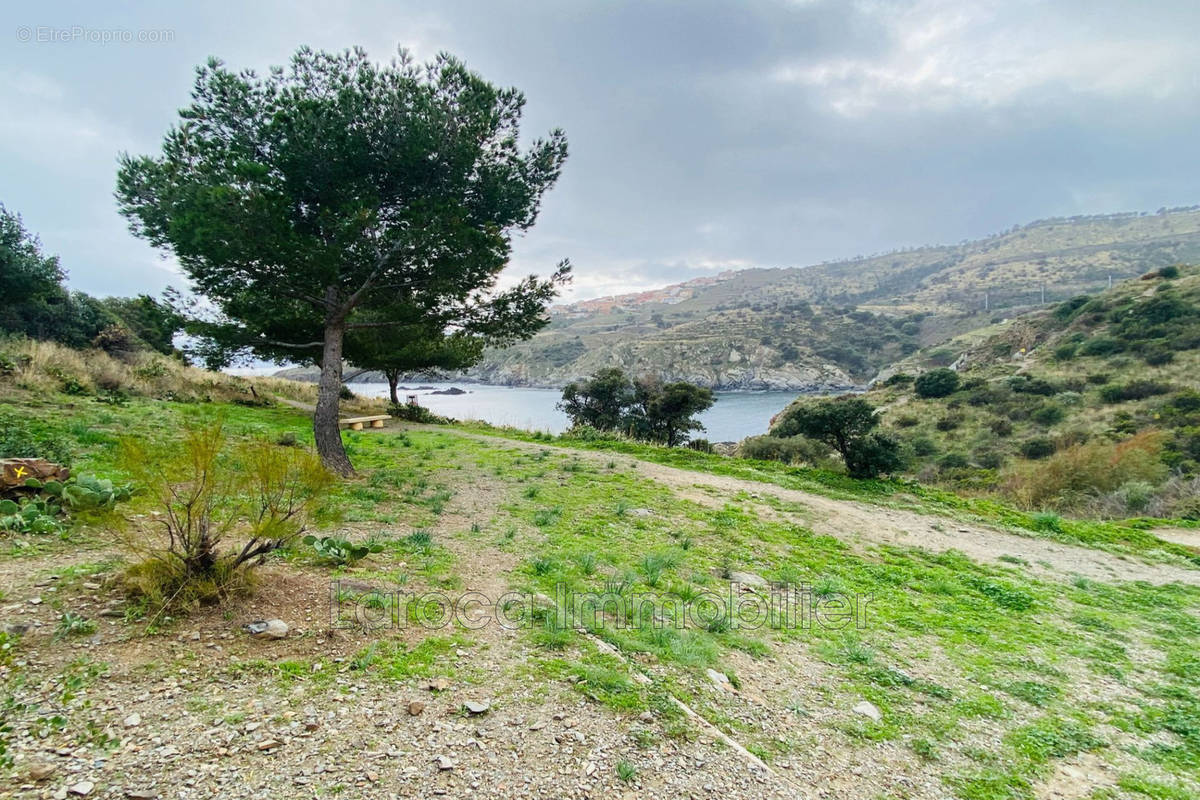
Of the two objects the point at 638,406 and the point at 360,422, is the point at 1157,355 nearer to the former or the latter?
the point at 638,406

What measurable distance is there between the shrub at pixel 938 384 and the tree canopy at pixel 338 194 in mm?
31818

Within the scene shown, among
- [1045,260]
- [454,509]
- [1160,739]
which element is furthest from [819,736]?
[1045,260]

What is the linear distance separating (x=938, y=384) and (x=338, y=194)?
3473 centimetres

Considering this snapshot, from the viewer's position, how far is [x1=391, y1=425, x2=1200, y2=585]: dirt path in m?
6.75

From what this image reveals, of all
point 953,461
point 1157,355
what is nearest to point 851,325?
point 1157,355

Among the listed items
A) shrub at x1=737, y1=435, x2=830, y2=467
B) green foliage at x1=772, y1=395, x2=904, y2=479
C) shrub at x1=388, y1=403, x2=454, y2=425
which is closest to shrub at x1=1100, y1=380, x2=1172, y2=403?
shrub at x1=737, y1=435, x2=830, y2=467

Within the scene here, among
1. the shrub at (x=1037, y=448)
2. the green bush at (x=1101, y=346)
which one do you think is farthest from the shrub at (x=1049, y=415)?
the green bush at (x=1101, y=346)

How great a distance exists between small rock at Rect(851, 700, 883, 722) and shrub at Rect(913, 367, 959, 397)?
34.2 meters

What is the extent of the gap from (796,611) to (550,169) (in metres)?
7.98

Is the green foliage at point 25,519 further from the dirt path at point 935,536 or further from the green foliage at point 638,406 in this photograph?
the green foliage at point 638,406

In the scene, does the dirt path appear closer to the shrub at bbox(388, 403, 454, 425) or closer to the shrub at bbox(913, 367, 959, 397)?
the shrub at bbox(388, 403, 454, 425)

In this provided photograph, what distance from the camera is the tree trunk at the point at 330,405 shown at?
787 centimetres

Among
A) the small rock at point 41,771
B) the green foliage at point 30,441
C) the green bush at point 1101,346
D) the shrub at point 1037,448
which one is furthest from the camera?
the green bush at point 1101,346

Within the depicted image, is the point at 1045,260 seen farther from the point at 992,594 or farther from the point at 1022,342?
the point at 992,594
